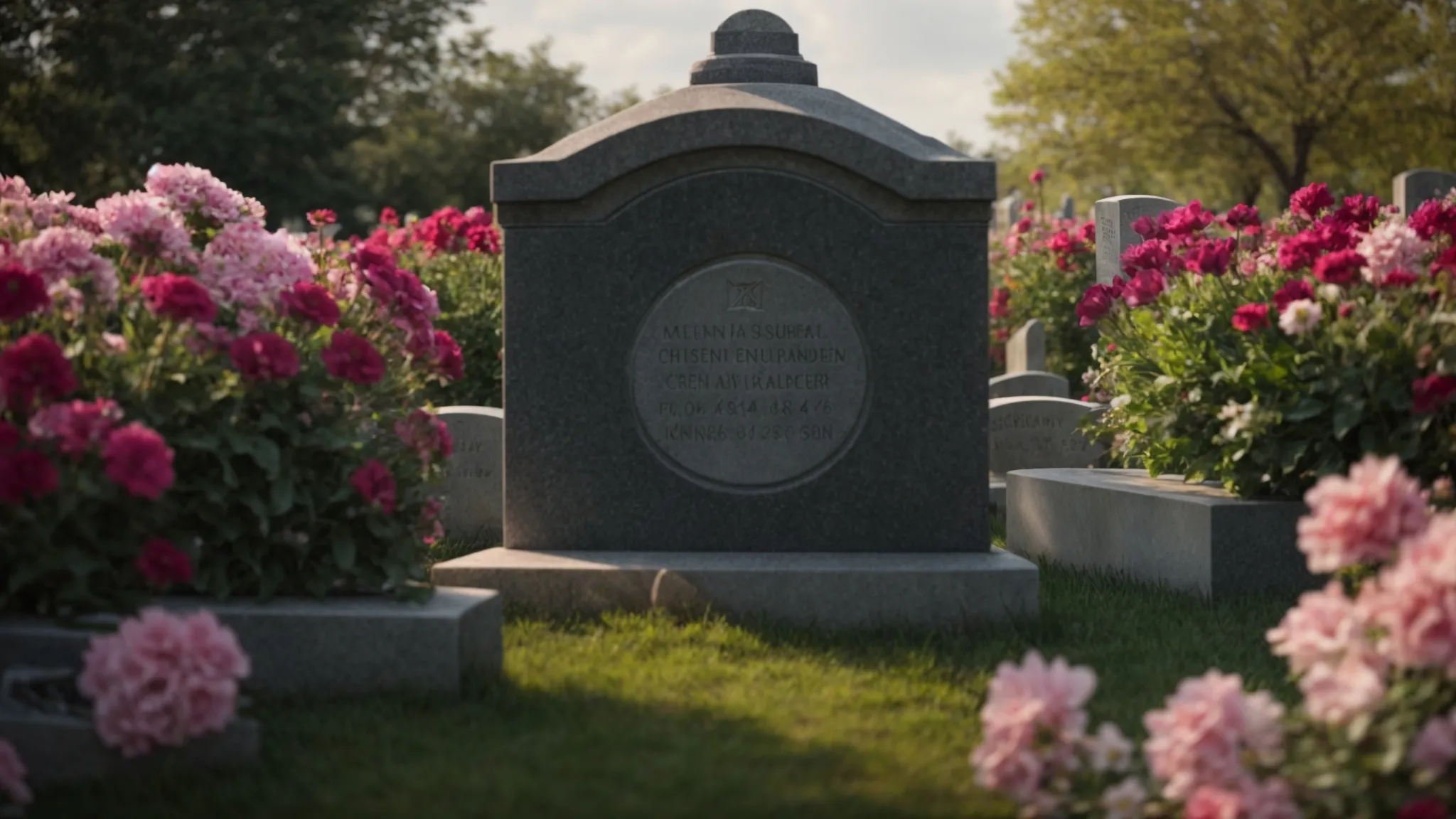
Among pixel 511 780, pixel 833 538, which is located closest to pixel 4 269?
pixel 511 780

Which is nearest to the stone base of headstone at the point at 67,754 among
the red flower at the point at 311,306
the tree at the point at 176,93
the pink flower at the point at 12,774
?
the pink flower at the point at 12,774

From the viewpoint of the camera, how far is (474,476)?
320 inches

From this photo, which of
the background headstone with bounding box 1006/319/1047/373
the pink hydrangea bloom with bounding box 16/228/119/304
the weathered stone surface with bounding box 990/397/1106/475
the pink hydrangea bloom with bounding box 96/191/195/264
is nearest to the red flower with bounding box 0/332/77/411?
the pink hydrangea bloom with bounding box 16/228/119/304

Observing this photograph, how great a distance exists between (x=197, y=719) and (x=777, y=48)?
4033mm

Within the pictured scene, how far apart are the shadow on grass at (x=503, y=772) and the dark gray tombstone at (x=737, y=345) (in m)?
1.65

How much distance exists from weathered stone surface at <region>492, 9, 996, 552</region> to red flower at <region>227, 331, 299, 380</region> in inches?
60.9

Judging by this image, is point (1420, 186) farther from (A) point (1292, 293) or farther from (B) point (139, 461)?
(B) point (139, 461)

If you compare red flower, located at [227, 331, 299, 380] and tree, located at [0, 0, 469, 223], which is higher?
tree, located at [0, 0, 469, 223]

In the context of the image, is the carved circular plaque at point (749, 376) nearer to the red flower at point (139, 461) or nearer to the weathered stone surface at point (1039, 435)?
the red flower at point (139, 461)

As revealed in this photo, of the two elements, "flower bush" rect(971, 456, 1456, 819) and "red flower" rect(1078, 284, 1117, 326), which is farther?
"red flower" rect(1078, 284, 1117, 326)

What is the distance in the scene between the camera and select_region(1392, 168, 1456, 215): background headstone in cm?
1342

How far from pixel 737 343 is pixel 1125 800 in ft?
9.78

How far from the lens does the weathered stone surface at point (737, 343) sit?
6062mm

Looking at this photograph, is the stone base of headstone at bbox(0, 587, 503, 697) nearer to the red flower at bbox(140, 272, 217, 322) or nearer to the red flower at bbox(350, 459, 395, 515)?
the red flower at bbox(350, 459, 395, 515)
